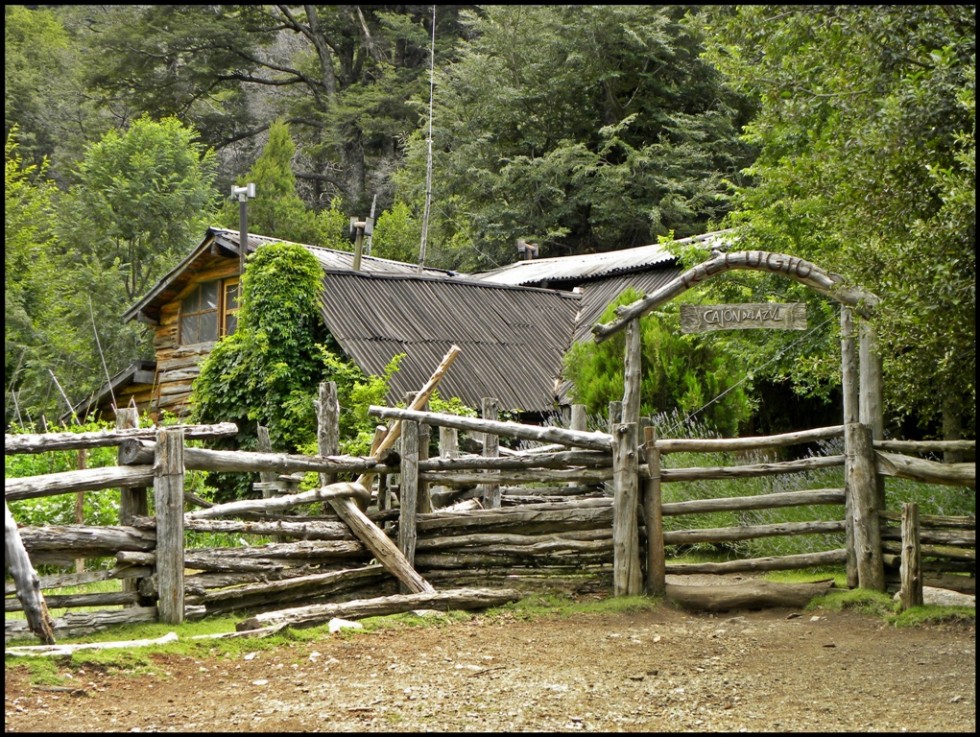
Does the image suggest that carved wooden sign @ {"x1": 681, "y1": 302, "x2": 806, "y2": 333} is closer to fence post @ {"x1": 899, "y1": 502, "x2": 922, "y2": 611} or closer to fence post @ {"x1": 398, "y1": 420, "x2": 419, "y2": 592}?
fence post @ {"x1": 899, "y1": 502, "x2": 922, "y2": 611}

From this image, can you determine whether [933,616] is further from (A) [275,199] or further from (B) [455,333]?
(A) [275,199]

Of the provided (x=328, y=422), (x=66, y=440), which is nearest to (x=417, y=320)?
(x=328, y=422)

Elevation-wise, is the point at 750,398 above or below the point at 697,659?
above

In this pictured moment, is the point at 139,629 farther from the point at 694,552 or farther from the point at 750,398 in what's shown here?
the point at 750,398

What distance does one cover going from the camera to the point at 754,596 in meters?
7.90

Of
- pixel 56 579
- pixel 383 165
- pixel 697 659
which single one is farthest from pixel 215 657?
pixel 383 165

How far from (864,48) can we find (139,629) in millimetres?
5847

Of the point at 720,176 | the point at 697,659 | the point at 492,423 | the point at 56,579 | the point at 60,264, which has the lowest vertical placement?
the point at 697,659

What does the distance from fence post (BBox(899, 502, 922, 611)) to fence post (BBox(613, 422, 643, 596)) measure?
6.40ft

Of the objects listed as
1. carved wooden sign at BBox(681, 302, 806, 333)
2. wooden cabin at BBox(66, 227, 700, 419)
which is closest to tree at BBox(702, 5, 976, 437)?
carved wooden sign at BBox(681, 302, 806, 333)

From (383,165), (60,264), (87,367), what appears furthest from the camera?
(383,165)

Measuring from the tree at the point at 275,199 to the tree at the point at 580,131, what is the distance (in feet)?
11.8

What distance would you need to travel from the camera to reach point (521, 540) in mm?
8453

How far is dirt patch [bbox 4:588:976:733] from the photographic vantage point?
4.93m
